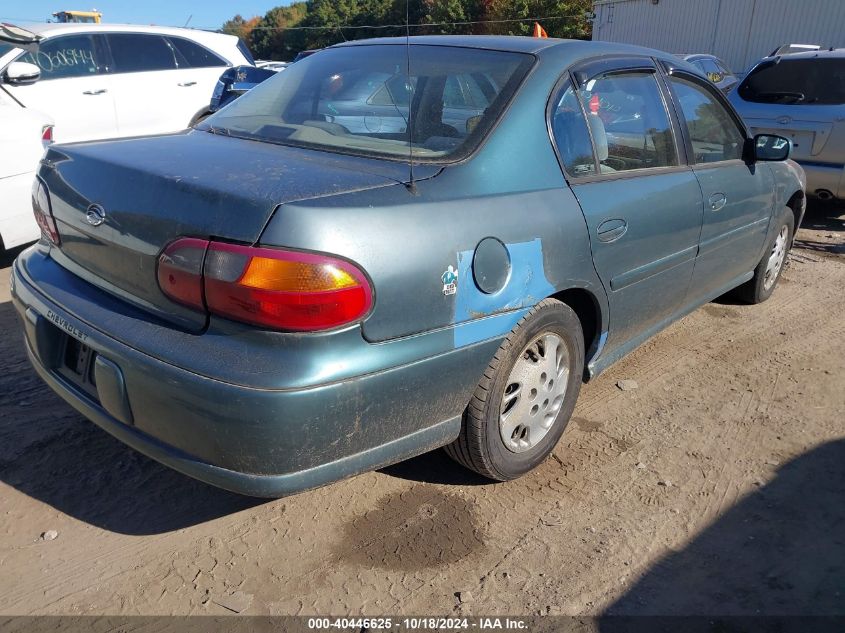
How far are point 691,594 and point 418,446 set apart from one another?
1.01 meters

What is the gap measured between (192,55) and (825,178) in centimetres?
685

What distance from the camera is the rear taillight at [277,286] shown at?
77.2 inches

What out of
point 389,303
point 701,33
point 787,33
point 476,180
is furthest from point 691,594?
point 701,33

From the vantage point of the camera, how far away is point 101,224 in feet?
7.65

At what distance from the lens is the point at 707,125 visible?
3.81 metres

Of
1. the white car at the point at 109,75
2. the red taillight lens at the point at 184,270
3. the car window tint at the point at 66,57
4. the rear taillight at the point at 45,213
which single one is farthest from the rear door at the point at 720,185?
the car window tint at the point at 66,57

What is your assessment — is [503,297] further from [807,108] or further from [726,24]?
[726,24]

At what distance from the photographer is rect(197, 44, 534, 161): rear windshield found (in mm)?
2627

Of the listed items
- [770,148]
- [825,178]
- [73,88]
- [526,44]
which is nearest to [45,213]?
[526,44]

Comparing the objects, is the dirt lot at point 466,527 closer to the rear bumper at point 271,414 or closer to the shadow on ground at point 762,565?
the shadow on ground at point 762,565

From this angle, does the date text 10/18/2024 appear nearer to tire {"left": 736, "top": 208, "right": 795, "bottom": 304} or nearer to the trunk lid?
the trunk lid

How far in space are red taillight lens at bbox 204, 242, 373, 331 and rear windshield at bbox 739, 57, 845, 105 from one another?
6.90 m

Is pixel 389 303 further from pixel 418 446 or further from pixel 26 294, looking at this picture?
pixel 26 294

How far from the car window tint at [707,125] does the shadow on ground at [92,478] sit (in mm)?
2752
